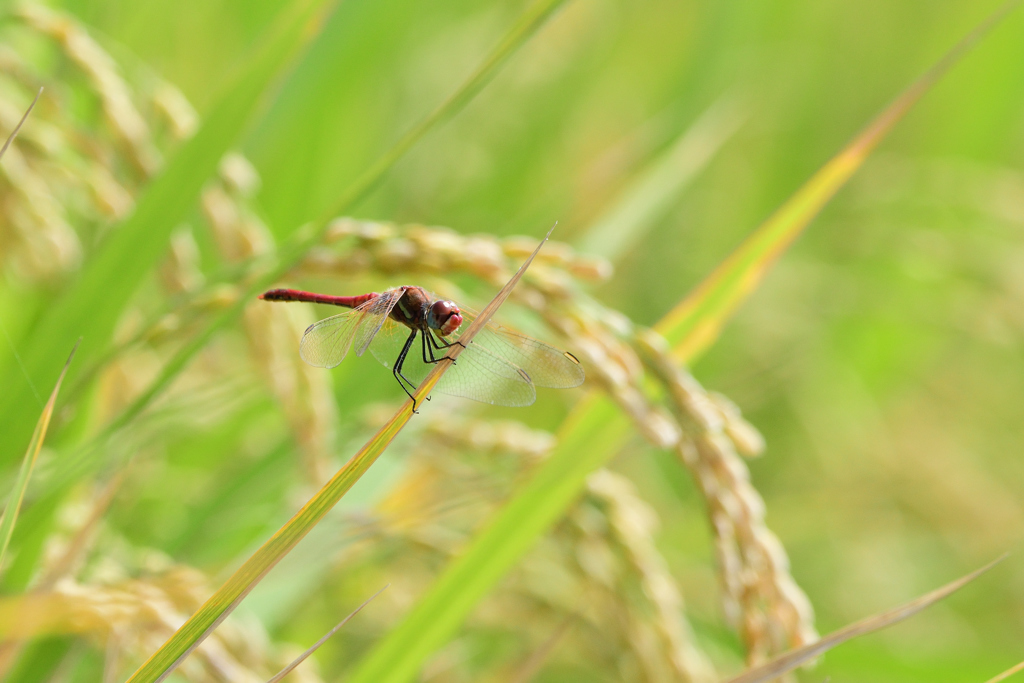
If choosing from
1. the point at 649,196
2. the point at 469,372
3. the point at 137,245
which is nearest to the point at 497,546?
the point at 469,372

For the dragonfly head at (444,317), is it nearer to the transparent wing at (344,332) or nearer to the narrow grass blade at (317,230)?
the transparent wing at (344,332)

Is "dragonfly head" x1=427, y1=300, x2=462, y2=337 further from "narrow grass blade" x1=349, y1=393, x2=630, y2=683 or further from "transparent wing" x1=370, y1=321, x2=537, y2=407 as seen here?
"narrow grass blade" x1=349, y1=393, x2=630, y2=683

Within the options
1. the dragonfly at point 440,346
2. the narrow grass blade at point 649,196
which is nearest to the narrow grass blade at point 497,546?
the dragonfly at point 440,346

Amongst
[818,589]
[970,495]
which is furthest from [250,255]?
[970,495]

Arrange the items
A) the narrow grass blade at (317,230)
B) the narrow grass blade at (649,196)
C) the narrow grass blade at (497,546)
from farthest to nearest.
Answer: the narrow grass blade at (649,196) < the narrow grass blade at (497,546) < the narrow grass blade at (317,230)

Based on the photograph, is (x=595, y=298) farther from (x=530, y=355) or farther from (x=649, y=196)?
(x=530, y=355)

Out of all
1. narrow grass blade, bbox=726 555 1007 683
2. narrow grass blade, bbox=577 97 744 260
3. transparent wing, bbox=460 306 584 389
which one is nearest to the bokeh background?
narrow grass blade, bbox=577 97 744 260

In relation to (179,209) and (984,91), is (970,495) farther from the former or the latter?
(179,209)
